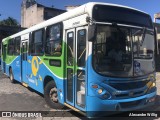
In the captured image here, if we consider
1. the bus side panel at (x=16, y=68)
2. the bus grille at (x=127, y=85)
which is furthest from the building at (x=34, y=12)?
the bus grille at (x=127, y=85)

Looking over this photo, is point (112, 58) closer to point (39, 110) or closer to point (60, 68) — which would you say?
point (60, 68)

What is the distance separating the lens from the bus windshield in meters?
5.71

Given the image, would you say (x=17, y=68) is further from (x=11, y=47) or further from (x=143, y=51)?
(x=143, y=51)

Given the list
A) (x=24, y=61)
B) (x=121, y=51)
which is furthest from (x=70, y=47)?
(x=24, y=61)

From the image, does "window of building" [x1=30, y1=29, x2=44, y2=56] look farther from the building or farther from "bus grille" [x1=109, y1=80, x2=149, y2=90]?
the building

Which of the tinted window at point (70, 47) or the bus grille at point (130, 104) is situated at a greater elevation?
the tinted window at point (70, 47)

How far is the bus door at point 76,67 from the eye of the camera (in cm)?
594

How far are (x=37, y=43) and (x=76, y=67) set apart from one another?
3246 millimetres

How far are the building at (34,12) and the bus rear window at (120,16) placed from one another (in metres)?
48.7

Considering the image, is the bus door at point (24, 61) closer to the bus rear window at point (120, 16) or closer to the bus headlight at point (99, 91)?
the bus rear window at point (120, 16)

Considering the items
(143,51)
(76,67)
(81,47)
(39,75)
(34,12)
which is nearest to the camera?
(81,47)

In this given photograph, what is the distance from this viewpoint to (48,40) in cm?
795

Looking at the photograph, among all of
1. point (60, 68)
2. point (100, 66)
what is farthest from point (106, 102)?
point (60, 68)

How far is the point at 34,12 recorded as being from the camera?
56094 mm
